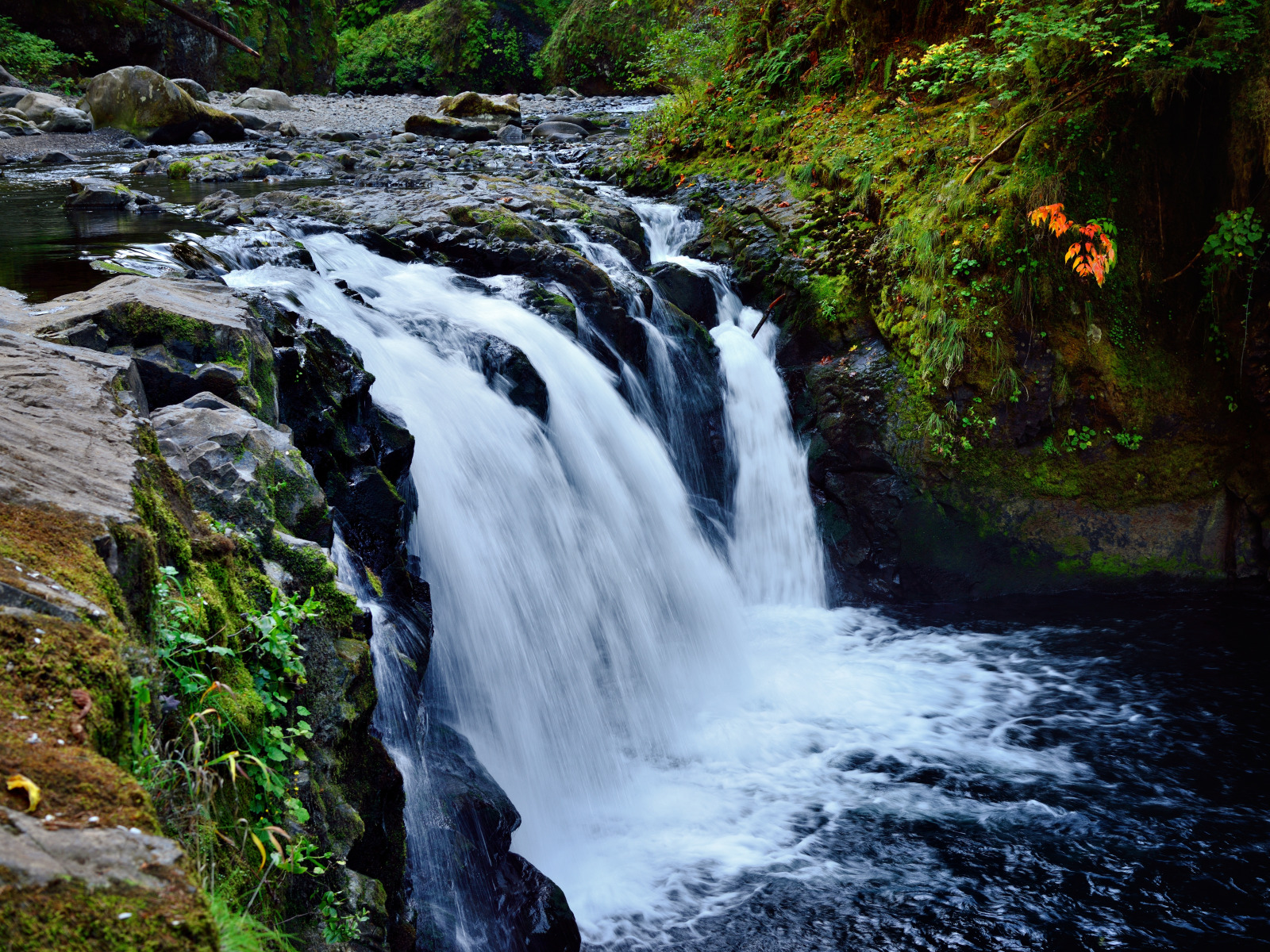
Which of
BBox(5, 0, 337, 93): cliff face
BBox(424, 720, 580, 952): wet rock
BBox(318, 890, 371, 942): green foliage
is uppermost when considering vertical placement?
BBox(5, 0, 337, 93): cliff face

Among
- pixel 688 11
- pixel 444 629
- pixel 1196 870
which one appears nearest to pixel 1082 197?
pixel 1196 870

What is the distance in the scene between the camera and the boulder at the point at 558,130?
16.2m

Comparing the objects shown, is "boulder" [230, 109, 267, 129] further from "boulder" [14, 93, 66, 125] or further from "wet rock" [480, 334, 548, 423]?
"wet rock" [480, 334, 548, 423]

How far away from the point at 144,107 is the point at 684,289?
11681mm

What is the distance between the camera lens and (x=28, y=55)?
18141 millimetres

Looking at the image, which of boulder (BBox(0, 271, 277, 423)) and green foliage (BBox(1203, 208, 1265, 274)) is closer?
boulder (BBox(0, 271, 277, 423))

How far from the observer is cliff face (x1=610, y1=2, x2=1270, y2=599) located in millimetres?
6891

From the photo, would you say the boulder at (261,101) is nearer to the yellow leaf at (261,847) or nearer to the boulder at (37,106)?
the boulder at (37,106)

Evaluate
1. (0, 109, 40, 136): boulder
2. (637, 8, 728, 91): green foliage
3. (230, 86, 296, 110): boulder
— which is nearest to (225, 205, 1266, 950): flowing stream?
(637, 8, 728, 91): green foliage

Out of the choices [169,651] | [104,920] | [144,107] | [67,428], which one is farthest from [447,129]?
[104,920]

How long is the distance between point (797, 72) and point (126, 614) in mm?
10610

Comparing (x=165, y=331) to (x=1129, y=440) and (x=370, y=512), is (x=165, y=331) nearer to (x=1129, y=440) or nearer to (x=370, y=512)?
(x=370, y=512)

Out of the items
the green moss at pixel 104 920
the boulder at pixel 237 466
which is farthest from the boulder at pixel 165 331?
the green moss at pixel 104 920

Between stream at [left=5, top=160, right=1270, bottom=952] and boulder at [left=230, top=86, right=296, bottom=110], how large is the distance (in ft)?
50.4
